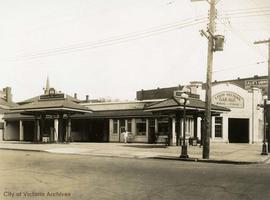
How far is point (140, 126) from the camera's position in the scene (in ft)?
126

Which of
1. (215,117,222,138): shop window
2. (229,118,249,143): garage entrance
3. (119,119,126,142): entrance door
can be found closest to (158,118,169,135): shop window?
(119,119,126,142): entrance door

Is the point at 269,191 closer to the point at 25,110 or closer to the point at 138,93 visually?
the point at 25,110

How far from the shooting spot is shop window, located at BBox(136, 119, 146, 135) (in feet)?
125

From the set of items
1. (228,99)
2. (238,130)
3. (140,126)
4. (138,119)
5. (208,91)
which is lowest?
(238,130)

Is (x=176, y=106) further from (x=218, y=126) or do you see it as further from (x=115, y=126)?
(x=115, y=126)

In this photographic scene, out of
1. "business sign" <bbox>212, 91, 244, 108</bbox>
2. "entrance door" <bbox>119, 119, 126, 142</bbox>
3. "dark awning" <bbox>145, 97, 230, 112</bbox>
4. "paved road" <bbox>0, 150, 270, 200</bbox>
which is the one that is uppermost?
"business sign" <bbox>212, 91, 244, 108</bbox>

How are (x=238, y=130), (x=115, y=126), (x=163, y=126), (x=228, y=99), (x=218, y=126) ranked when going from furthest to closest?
1. (x=238, y=130)
2. (x=115, y=126)
3. (x=228, y=99)
4. (x=218, y=126)
5. (x=163, y=126)

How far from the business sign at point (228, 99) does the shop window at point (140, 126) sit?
7.23 meters

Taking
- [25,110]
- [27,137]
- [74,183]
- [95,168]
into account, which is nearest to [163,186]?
[74,183]

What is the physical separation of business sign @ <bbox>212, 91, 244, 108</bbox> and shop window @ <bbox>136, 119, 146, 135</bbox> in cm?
723

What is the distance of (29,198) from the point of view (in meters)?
9.69

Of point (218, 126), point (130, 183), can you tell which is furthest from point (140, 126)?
point (130, 183)

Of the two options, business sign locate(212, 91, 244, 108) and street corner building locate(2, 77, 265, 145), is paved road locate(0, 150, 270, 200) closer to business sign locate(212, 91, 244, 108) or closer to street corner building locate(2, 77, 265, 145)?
street corner building locate(2, 77, 265, 145)

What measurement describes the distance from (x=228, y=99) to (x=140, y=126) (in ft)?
29.8
